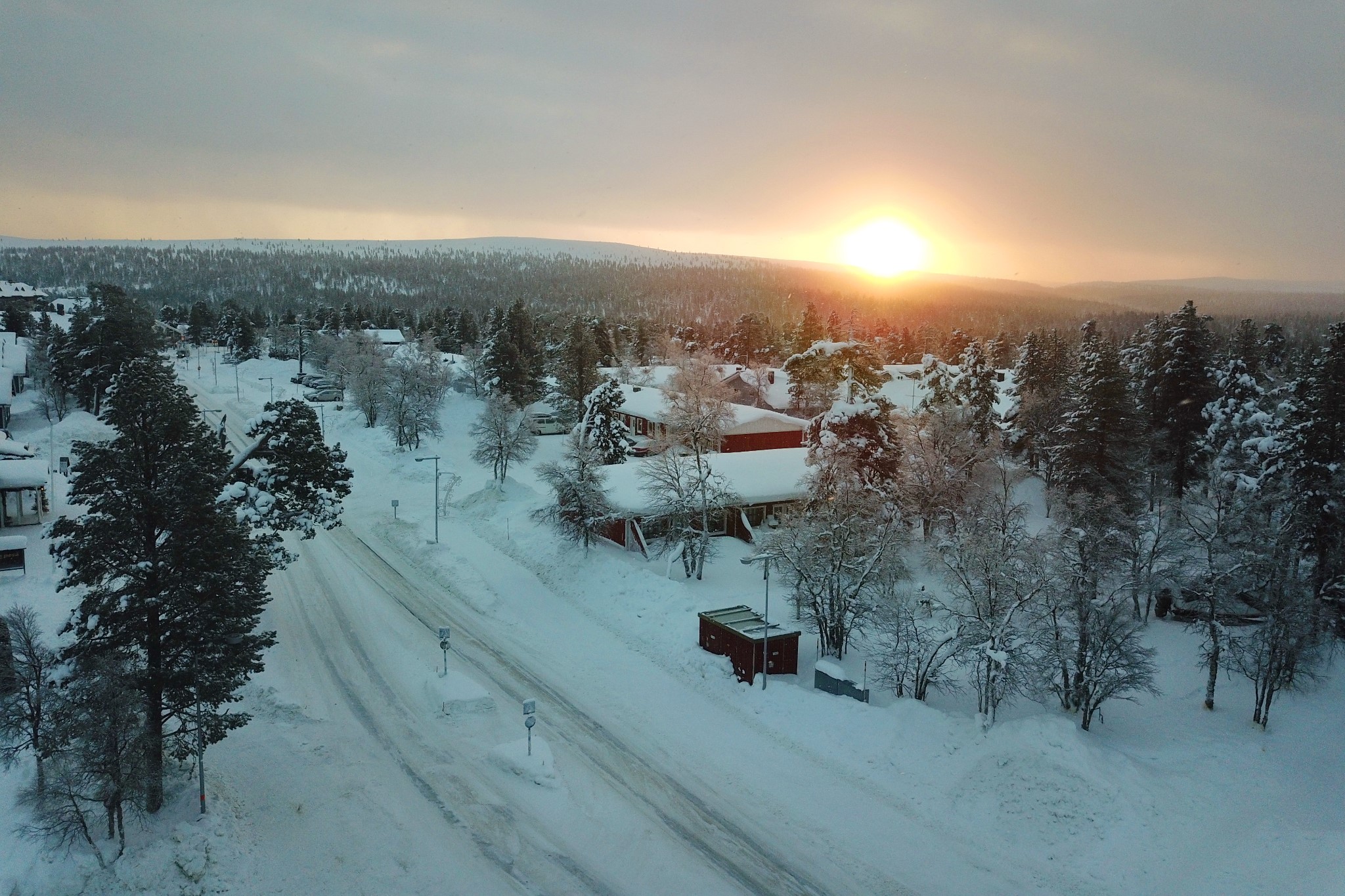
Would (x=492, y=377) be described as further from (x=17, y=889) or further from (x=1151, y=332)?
(x=17, y=889)

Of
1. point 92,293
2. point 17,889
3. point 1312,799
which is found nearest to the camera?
point 17,889

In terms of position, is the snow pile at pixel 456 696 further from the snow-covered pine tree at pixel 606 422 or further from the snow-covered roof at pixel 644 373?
the snow-covered roof at pixel 644 373

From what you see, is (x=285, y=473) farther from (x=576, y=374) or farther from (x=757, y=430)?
(x=576, y=374)

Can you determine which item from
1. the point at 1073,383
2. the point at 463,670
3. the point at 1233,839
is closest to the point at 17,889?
the point at 463,670

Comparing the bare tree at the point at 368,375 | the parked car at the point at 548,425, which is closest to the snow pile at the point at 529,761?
the parked car at the point at 548,425

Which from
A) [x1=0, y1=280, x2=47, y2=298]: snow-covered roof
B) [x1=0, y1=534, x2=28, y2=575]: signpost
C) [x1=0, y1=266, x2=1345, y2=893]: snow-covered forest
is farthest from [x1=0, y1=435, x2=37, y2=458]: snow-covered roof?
[x1=0, y1=280, x2=47, y2=298]: snow-covered roof

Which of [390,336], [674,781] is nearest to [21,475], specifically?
[674,781]
